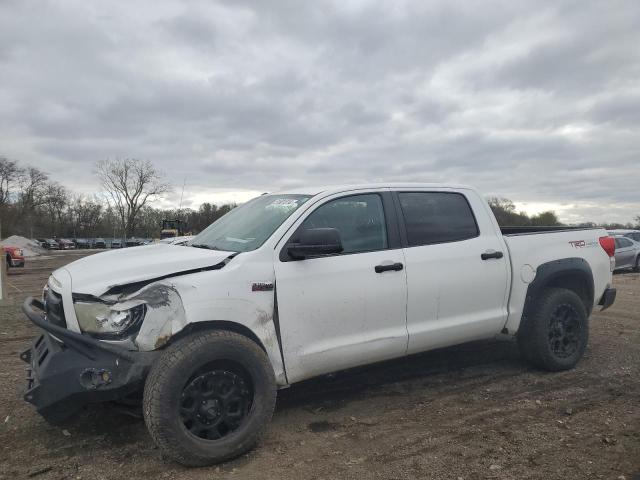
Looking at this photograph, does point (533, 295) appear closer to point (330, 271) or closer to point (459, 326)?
point (459, 326)

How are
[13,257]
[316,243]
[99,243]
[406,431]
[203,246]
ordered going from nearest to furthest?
[316,243]
[406,431]
[203,246]
[13,257]
[99,243]

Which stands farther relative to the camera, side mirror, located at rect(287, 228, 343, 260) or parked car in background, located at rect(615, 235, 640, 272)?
parked car in background, located at rect(615, 235, 640, 272)

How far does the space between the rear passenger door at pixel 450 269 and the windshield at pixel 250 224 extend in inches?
40.2

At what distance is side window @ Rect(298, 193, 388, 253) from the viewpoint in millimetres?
3996

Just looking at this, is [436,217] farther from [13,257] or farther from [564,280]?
[13,257]

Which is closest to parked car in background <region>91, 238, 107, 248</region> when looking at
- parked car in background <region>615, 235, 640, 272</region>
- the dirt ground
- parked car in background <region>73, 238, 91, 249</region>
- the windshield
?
parked car in background <region>73, 238, 91, 249</region>

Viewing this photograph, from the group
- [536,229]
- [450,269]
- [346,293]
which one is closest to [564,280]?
[536,229]

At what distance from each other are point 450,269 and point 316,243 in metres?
1.49

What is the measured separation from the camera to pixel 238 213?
473 centimetres

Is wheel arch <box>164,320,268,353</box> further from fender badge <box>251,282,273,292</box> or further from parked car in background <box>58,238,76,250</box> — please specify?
parked car in background <box>58,238,76,250</box>

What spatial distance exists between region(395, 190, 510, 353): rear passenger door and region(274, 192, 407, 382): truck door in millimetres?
151

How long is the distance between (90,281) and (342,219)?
192cm

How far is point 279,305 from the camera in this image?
140 inches

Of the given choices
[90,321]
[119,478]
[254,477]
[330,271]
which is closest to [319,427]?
[254,477]
